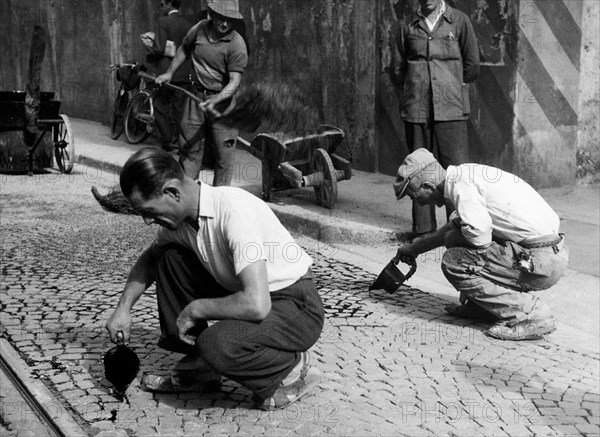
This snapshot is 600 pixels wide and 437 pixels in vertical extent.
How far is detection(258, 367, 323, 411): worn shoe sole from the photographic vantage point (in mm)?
4438

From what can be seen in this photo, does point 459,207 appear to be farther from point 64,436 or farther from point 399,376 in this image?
point 64,436

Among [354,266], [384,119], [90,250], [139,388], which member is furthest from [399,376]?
[384,119]

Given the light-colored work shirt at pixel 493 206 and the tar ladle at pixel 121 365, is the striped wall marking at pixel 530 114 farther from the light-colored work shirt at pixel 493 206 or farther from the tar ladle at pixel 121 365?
the tar ladle at pixel 121 365

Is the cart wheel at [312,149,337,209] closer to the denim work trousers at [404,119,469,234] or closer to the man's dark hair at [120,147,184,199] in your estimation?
the denim work trousers at [404,119,469,234]

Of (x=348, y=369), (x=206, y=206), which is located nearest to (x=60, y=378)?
(x=206, y=206)

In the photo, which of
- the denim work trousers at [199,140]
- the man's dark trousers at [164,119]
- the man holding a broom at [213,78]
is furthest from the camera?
the man's dark trousers at [164,119]

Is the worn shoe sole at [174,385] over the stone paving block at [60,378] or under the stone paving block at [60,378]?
over

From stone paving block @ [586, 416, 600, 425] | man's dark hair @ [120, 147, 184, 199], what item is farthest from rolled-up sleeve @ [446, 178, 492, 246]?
man's dark hair @ [120, 147, 184, 199]

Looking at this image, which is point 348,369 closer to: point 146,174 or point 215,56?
point 146,174

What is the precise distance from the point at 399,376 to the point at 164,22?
8837 millimetres

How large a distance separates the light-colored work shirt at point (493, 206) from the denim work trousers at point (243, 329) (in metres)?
1.30

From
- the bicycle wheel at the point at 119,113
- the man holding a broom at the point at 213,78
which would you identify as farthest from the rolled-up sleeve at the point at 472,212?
the bicycle wheel at the point at 119,113

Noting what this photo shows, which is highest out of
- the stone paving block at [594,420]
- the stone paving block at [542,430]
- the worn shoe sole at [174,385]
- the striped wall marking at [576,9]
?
the striped wall marking at [576,9]

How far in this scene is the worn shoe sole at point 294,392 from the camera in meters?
4.44
